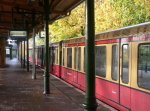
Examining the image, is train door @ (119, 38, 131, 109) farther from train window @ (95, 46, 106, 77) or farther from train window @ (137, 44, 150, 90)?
train window @ (95, 46, 106, 77)

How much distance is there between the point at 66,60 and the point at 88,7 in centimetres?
Answer: 1811

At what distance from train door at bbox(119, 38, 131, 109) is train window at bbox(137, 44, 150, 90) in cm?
83

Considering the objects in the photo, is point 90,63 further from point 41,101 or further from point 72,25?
point 72,25

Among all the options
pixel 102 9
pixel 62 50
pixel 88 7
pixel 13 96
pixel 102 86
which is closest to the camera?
pixel 88 7

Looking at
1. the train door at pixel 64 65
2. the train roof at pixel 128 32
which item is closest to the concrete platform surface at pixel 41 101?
the train roof at pixel 128 32

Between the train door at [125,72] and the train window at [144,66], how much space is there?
831 mm

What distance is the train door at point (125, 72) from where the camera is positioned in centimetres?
1160

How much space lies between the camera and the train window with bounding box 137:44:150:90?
10107 mm

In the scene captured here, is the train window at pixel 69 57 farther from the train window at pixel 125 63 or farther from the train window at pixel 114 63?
the train window at pixel 125 63

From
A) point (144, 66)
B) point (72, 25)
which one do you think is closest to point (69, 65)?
point (144, 66)

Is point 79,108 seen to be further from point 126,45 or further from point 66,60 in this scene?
point 66,60

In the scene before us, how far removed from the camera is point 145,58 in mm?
10305

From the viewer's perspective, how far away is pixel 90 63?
6.66 meters

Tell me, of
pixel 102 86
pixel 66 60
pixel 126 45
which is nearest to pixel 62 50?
pixel 66 60
